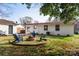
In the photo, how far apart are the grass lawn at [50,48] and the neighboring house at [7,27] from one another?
0.33 ft

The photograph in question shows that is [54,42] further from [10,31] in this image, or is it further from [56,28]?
[10,31]

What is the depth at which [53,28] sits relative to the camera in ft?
12.9

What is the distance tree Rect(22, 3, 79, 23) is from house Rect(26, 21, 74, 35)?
92 millimetres

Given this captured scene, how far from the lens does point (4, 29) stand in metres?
3.87

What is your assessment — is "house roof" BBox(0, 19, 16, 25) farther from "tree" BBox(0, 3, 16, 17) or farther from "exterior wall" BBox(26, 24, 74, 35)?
"exterior wall" BBox(26, 24, 74, 35)

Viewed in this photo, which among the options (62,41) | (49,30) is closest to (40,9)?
(49,30)

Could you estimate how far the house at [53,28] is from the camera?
3895 mm

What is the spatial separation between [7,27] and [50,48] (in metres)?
0.77

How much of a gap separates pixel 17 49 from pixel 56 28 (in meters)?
0.71

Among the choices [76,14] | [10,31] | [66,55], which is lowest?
[66,55]

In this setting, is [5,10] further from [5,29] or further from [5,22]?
[5,29]

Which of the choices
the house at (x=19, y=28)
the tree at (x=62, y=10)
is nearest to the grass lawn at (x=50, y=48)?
the house at (x=19, y=28)

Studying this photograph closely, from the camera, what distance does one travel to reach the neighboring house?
152 inches

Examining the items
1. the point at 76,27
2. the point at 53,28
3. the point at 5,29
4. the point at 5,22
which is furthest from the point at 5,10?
the point at 76,27
